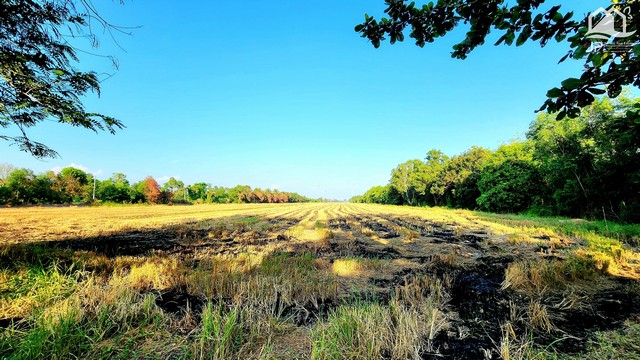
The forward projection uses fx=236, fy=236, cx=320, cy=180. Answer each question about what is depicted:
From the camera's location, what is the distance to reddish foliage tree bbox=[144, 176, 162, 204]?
7144cm

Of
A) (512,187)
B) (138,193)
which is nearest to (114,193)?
(138,193)

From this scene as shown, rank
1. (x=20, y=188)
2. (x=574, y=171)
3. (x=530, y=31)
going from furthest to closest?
(x=20, y=188) < (x=574, y=171) < (x=530, y=31)

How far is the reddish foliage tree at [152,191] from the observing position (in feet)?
234

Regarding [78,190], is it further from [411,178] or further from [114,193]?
[411,178]

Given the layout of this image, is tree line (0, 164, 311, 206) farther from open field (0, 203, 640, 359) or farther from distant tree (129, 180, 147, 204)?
open field (0, 203, 640, 359)

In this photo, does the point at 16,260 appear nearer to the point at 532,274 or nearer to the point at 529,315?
the point at 529,315

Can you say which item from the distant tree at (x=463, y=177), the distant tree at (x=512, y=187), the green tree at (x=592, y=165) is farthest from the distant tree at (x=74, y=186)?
the green tree at (x=592, y=165)

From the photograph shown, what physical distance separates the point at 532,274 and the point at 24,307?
10.4m

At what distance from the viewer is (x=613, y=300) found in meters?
4.86

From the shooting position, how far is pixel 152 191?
7181 centimetres

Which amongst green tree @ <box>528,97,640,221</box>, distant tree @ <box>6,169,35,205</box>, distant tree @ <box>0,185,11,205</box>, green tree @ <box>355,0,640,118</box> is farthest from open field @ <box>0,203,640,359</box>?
distant tree @ <box>6,169,35,205</box>

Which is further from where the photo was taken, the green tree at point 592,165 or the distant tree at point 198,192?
the distant tree at point 198,192

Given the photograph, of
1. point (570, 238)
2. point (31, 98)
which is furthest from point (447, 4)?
point (570, 238)

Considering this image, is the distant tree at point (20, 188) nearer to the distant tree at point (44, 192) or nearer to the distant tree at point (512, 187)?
the distant tree at point (44, 192)
